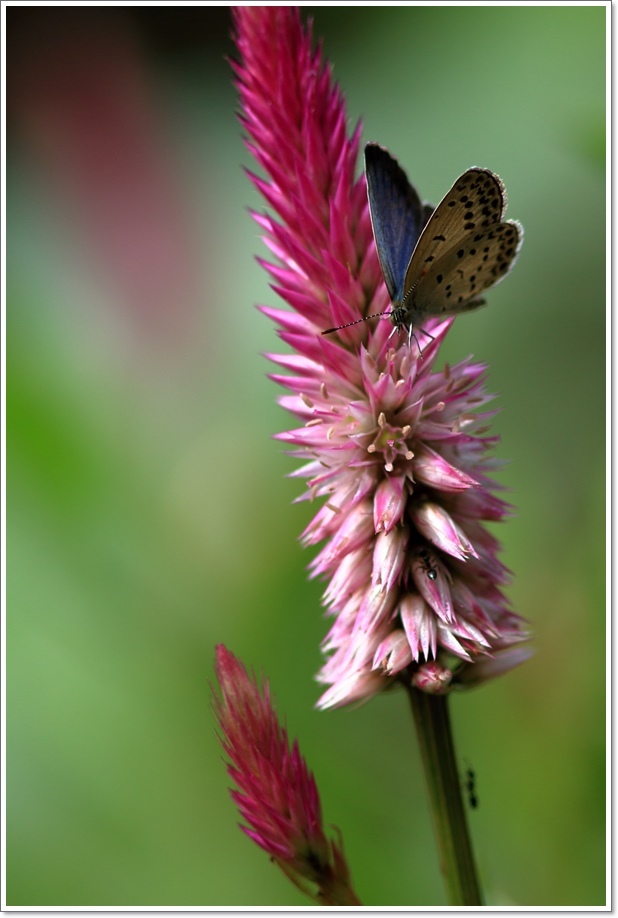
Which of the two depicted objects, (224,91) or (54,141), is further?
(54,141)

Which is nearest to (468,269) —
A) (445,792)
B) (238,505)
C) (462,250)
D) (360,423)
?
(462,250)

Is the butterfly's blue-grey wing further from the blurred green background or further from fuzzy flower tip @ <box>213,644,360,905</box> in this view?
the blurred green background

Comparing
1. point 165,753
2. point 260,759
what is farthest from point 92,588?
point 260,759

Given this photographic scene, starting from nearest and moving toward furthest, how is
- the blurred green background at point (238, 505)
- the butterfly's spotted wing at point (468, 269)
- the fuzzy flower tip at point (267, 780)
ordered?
1. the fuzzy flower tip at point (267, 780)
2. the butterfly's spotted wing at point (468, 269)
3. the blurred green background at point (238, 505)

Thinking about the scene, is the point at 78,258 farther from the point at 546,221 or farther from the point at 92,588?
the point at 546,221

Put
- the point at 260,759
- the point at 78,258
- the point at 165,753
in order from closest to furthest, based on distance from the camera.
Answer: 1. the point at 260,759
2. the point at 165,753
3. the point at 78,258

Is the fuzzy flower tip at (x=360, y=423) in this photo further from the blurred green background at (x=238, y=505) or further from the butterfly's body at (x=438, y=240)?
the blurred green background at (x=238, y=505)

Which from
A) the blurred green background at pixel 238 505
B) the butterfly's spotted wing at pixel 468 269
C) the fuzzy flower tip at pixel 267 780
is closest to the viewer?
the fuzzy flower tip at pixel 267 780

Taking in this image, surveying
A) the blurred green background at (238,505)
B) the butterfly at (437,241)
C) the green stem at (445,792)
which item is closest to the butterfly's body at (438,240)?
the butterfly at (437,241)
